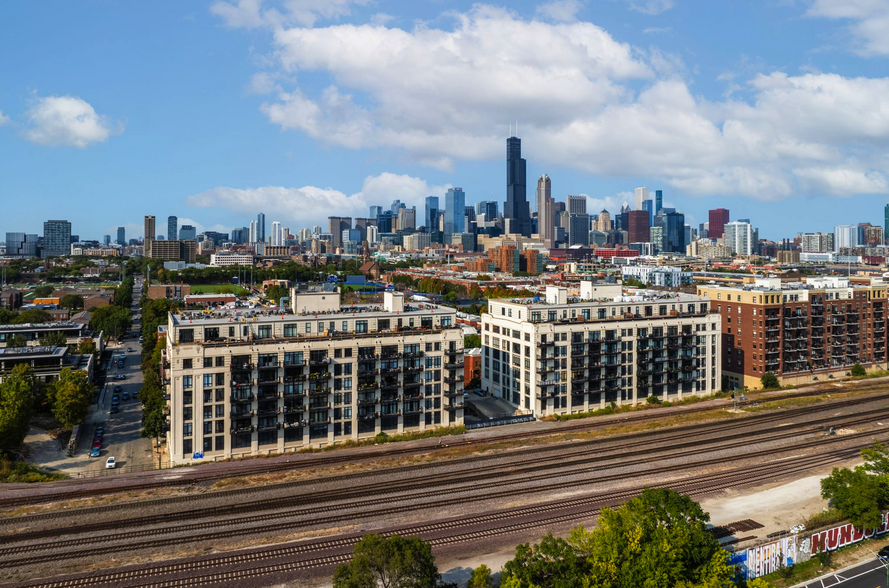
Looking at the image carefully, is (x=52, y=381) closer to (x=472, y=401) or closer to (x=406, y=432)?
(x=406, y=432)

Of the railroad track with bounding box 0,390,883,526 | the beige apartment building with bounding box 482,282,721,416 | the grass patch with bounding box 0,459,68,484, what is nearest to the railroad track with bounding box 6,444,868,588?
the railroad track with bounding box 0,390,883,526

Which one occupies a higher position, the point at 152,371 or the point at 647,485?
the point at 152,371

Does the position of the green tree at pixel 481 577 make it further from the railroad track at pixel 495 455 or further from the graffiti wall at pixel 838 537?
the graffiti wall at pixel 838 537

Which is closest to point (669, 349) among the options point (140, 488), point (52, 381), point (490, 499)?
point (490, 499)

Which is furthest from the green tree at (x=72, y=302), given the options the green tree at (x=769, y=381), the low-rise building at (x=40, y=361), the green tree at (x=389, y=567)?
the green tree at (x=769, y=381)

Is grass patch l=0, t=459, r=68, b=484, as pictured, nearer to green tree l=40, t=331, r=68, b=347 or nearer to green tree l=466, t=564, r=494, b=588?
green tree l=466, t=564, r=494, b=588

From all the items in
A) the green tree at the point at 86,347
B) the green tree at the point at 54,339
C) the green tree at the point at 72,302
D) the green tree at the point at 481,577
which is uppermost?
the green tree at the point at 72,302
